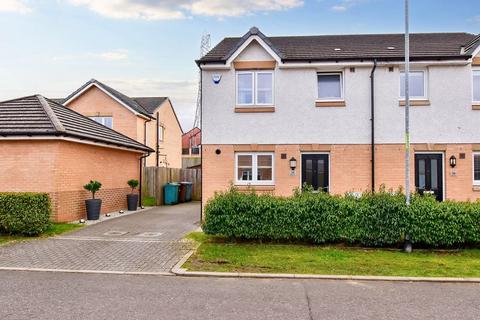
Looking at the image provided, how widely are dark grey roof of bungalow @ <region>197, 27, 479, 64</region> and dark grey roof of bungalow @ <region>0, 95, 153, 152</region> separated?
15.9 feet

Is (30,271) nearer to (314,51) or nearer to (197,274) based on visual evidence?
(197,274)

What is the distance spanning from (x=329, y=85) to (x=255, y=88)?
2.45 metres

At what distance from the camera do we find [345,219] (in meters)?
9.27

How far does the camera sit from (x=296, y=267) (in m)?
7.65

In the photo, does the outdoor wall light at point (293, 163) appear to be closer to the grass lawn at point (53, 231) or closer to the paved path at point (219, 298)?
the paved path at point (219, 298)

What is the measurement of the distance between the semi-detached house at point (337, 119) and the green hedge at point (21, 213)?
4902 millimetres

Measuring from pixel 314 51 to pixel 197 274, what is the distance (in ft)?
30.5

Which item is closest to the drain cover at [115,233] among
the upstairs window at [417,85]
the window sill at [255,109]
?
the window sill at [255,109]

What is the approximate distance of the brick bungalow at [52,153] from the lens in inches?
490

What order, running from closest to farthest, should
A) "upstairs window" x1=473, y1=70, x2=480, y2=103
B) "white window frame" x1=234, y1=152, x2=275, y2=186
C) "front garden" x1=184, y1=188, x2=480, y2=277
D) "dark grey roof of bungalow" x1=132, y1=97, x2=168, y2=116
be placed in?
"front garden" x1=184, y1=188, x2=480, y2=277
"upstairs window" x1=473, y1=70, x2=480, y2=103
"white window frame" x1=234, y1=152, x2=275, y2=186
"dark grey roof of bungalow" x1=132, y1=97, x2=168, y2=116

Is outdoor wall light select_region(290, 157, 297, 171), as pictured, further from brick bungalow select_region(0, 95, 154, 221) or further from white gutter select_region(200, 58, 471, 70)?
brick bungalow select_region(0, 95, 154, 221)

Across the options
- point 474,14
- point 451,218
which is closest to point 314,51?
point 474,14

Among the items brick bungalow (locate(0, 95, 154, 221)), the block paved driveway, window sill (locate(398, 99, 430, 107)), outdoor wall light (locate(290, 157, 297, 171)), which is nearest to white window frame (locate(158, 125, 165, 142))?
brick bungalow (locate(0, 95, 154, 221))

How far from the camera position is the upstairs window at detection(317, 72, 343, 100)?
43.7ft
